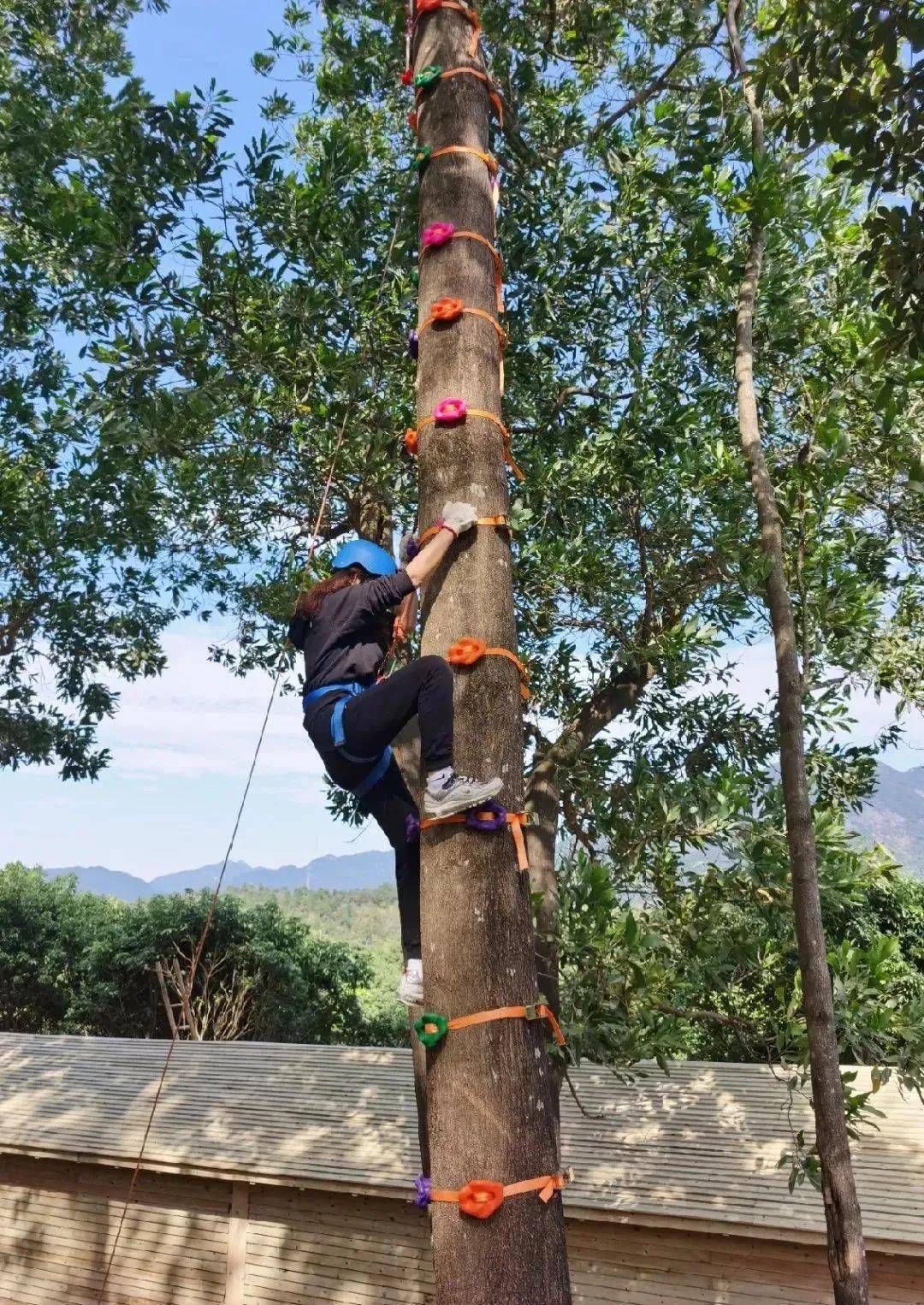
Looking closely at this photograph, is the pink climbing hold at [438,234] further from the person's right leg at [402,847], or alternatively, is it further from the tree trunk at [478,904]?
the person's right leg at [402,847]

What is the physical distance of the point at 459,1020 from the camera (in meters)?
→ 2.65

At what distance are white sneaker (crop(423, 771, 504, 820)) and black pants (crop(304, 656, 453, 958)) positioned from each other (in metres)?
0.20

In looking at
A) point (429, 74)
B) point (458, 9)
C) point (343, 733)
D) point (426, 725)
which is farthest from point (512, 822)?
point (458, 9)

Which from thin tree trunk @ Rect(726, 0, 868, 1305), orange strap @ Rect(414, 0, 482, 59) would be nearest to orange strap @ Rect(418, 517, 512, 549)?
thin tree trunk @ Rect(726, 0, 868, 1305)

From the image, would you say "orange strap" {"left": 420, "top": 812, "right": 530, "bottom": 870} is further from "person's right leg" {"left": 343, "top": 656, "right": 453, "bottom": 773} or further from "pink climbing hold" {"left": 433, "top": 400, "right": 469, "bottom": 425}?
"pink climbing hold" {"left": 433, "top": 400, "right": 469, "bottom": 425}

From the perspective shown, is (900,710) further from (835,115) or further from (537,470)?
(835,115)

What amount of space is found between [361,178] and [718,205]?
2.85 m

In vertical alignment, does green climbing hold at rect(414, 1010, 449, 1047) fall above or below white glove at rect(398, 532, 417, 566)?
below

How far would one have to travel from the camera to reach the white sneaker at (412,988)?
3.82 metres

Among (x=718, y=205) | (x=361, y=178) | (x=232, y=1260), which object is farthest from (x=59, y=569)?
(x=718, y=205)

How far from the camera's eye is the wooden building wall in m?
8.01

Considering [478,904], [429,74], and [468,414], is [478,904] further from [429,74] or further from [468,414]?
[429,74]

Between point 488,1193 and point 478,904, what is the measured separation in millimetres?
696

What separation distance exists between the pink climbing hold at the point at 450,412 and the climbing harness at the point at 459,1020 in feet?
6.08
